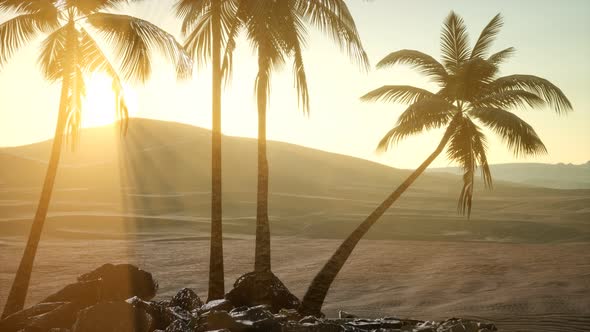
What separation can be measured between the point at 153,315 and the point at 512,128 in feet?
35.1

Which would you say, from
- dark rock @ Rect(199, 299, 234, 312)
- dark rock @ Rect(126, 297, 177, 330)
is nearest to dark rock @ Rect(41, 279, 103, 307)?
dark rock @ Rect(126, 297, 177, 330)

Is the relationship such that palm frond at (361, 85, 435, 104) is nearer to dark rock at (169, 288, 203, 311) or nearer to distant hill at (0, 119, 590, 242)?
dark rock at (169, 288, 203, 311)

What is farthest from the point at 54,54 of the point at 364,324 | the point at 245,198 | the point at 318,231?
the point at 245,198

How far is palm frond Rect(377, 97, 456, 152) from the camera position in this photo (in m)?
16.4

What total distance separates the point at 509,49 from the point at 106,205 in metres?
52.2

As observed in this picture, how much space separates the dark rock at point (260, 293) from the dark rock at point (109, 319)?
428 cm

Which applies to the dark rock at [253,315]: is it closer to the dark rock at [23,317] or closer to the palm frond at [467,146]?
the dark rock at [23,317]

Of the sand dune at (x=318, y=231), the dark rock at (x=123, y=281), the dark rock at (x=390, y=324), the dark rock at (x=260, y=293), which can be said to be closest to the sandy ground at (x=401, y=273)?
the sand dune at (x=318, y=231)

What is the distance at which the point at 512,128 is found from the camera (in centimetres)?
1642

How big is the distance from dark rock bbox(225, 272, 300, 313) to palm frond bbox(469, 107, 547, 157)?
7333mm

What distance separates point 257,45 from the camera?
49.5 ft

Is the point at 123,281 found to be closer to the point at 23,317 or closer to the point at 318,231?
the point at 23,317

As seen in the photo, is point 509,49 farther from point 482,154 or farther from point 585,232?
point 585,232

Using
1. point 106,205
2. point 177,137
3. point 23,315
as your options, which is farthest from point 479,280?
point 177,137
